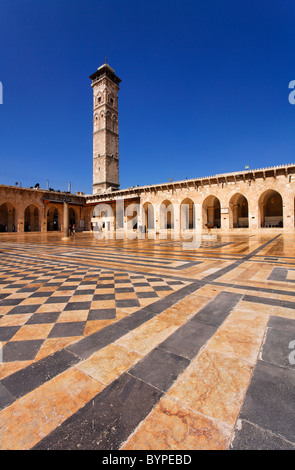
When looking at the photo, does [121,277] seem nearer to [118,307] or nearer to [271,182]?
[118,307]

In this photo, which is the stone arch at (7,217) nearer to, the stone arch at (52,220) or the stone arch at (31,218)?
the stone arch at (31,218)

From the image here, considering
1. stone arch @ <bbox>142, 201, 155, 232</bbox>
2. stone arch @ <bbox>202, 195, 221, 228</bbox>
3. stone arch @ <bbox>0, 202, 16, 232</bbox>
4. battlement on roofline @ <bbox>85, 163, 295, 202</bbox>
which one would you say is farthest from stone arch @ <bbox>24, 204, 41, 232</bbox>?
stone arch @ <bbox>202, 195, 221, 228</bbox>

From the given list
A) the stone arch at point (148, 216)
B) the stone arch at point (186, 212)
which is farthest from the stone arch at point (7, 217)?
the stone arch at point (186, 212)

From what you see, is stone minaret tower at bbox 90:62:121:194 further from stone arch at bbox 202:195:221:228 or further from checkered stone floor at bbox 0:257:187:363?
checkered stone floor at bbox 0:257:187:363

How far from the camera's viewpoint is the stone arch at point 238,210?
2406 centimetres

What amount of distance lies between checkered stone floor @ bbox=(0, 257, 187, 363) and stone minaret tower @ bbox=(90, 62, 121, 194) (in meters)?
34.6

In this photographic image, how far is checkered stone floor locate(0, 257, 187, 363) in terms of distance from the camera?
81.1 inches

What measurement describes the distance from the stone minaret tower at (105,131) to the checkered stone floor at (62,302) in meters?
34.6

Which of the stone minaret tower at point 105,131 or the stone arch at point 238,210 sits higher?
the stone minaret tower at point 105,131

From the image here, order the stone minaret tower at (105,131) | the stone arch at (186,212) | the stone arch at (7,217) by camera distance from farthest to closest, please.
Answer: the stone minaret tower at (105,131) < the stone arch at (7,217) < the stone arch at (186,212)

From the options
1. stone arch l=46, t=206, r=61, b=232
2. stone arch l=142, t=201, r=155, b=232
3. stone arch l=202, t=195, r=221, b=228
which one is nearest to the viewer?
stone arch l=202, t=195, r=221, b=228

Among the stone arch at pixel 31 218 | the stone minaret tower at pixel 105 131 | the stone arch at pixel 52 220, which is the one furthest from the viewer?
the stone minaret tower at pixel 105 131

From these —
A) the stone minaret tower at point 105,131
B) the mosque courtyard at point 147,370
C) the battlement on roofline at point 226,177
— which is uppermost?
the stone minaret tower at point 105,131

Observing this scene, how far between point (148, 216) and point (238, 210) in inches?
509
